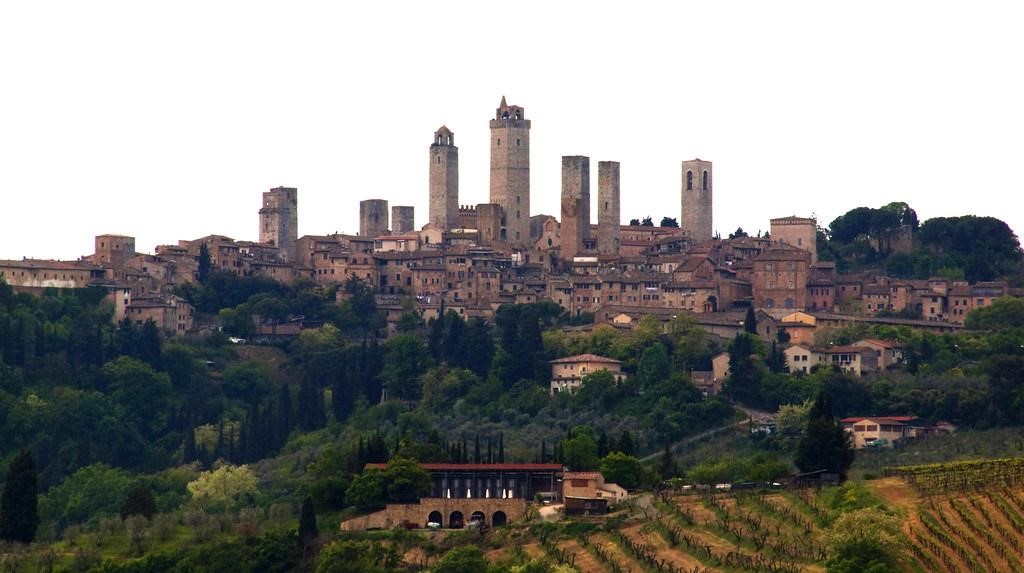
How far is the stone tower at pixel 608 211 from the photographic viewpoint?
12062cm

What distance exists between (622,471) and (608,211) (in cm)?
4462

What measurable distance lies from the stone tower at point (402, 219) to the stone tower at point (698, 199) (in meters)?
13.0

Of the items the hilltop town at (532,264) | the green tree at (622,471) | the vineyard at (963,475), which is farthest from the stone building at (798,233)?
the vineyard at (963,475)

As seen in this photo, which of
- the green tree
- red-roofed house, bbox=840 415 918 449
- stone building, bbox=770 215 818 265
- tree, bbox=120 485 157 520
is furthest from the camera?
stone building, bbox=770 215 818 265

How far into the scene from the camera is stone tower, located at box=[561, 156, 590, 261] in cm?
11988

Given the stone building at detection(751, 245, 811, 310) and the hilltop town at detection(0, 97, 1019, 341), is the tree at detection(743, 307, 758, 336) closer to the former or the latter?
the hilltop town at detection(0, 97, 1019, 341)

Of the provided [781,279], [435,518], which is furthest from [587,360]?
[435,518]

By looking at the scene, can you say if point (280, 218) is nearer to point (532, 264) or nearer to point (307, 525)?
point (532, 264)

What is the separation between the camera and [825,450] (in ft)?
248

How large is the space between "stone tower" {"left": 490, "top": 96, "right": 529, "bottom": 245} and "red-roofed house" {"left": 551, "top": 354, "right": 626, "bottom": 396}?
23.1 metres

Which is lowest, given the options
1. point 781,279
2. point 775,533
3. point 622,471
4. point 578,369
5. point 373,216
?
point 775,533

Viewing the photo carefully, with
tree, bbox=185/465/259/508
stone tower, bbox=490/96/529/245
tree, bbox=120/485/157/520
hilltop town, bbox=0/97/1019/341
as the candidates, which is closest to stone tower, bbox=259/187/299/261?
hilltop town, bbox=0/97/1019/341

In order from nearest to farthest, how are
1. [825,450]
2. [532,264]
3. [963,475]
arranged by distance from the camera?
[963,475] → [825,450] → [532,264]

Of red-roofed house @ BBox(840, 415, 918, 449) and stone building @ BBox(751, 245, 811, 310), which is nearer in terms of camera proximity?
red-roofed house @ BBox(840, 415, 918, 449)
